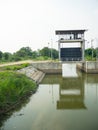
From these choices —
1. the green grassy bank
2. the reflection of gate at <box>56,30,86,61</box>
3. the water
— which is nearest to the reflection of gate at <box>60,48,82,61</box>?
the reflection of gate at <box>56,30,86,61</box>

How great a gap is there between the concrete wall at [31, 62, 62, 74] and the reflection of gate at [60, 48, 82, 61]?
3.58m

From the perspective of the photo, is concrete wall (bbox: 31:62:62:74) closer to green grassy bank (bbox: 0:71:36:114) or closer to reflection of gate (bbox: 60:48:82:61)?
reflection of gate (bbox: 60:48:82:61)

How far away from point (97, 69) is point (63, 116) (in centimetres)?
1891

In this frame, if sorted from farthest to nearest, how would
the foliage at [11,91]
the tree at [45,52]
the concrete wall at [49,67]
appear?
the tree at [45,52]
the concrete wall at [49,67]
the foliage at [11,91]

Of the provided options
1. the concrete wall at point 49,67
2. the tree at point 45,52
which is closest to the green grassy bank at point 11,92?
the concrete wall at point 49,67

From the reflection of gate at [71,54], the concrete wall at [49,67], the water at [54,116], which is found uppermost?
the reflection of gate at [71,54]

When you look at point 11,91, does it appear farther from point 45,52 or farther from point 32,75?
point 45,52

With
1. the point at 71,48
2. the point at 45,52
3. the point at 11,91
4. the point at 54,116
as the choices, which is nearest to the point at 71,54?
the point at 71,48

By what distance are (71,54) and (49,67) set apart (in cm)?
458

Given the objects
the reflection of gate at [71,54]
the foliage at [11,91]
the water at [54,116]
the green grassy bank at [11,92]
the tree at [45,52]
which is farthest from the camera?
the tree at [45,52]

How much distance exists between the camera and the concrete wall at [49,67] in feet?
89.9

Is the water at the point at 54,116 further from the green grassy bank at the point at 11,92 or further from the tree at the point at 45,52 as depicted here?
the tree at the point at 45,52

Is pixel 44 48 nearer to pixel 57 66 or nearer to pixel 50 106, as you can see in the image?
pixel 57 66

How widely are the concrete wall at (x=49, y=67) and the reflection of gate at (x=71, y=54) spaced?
3578 mm
